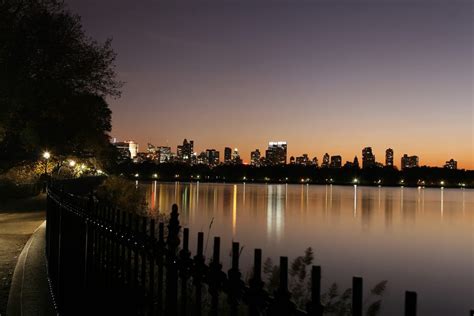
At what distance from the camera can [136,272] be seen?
5.43m

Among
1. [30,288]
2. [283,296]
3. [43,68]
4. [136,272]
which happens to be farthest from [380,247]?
[283,296]

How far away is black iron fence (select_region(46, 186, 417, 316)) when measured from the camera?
3.30m

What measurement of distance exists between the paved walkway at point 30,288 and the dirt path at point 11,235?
0.14 m

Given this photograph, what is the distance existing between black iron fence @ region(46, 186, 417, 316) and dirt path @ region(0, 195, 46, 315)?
1.04 metres

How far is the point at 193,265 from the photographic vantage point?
14.0 feet

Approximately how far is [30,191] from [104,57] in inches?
736

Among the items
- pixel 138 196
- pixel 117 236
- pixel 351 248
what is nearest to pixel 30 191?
pixel 138 196

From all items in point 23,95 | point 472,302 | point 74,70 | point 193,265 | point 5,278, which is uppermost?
point 74,70

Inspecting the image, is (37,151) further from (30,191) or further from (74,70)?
(74,70)

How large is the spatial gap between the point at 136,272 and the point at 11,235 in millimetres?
13305

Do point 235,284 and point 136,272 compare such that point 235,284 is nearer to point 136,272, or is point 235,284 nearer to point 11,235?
point 136,272

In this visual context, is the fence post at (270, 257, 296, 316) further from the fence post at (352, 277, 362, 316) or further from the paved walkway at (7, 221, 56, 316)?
the paved walkway at (7, 221, 56, 316)

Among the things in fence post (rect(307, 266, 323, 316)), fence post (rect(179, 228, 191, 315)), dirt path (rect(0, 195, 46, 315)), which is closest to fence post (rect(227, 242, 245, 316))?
fence post (rect(179, 228, 191, 315))

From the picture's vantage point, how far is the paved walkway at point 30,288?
8258mm
